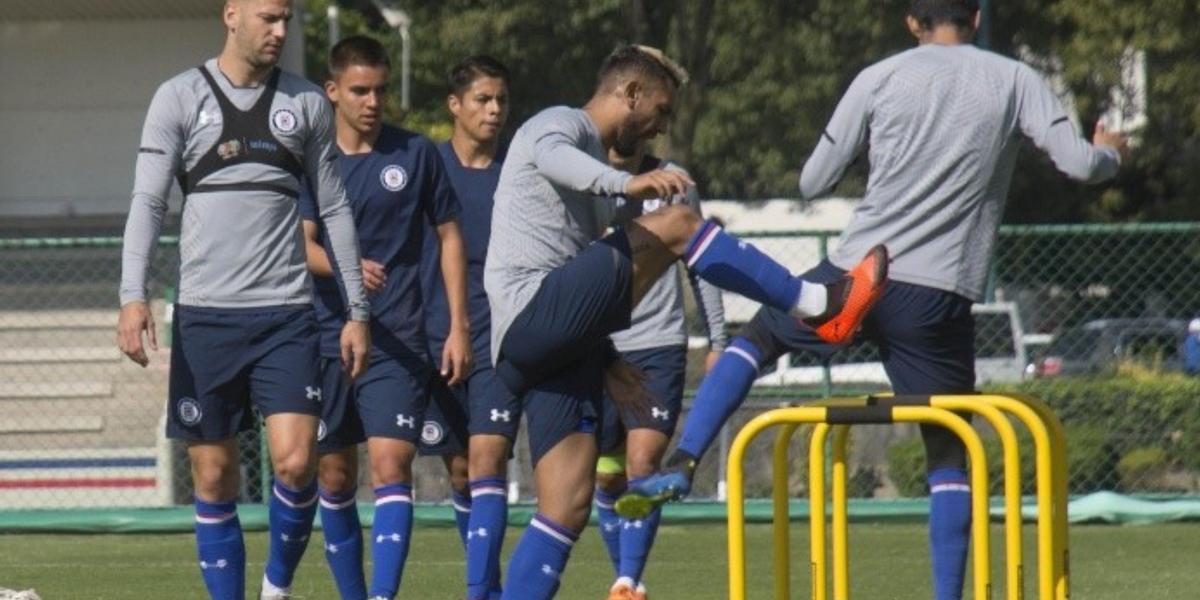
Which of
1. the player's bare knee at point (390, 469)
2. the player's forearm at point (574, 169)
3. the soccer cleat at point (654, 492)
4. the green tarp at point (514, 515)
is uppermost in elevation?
the player's forearm at point (574, 169)

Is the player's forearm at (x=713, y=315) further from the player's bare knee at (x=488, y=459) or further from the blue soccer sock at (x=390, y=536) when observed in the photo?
the blue soccer sock at (x=390, y=536)

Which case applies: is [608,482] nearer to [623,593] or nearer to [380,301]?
[623,593]

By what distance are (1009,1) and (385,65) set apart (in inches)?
1004

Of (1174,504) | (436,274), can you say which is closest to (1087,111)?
(1174,504)

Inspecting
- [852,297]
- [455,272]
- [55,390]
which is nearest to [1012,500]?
[852,297]

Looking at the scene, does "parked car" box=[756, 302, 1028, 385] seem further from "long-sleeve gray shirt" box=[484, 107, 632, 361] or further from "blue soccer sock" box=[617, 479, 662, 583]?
"long-sleeve gray shirt" box=[484, 107, 632, 361]

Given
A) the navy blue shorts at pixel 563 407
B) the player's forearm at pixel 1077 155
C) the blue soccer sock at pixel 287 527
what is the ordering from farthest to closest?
the blue soccer sock at pixel 287 527, the player's forearm at pixel 1077 155, the navy blue shorts at pixel 563 407

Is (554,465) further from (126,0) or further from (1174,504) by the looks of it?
(126,0)

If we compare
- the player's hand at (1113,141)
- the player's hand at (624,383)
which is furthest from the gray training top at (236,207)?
the player's hand at (1113,141)

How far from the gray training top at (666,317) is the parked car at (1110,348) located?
7.50m

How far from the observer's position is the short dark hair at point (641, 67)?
23.9ft

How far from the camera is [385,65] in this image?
902cm

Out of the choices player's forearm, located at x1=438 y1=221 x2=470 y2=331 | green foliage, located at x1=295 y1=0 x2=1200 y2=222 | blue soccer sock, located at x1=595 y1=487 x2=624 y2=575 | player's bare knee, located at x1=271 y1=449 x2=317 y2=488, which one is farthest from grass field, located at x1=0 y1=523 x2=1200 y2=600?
green foliage, located at x1=295 y1=0 x2=1200 y2=222

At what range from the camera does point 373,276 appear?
346 inches
